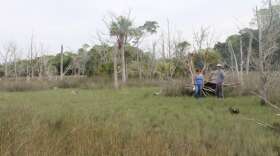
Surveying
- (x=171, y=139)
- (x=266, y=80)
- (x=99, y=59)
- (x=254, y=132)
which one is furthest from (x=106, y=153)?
(x=99, y=59)

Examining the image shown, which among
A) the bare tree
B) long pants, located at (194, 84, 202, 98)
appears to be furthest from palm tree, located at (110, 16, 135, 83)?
the bare tree

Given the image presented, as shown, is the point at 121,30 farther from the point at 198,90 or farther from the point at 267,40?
the point at 267,40

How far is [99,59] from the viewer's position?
34438mm

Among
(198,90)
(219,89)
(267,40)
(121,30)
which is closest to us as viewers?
(267,40)

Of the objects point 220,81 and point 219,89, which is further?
point 219,89

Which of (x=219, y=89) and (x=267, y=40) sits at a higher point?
(x=267, y=40)

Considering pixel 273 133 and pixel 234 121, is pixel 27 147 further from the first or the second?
pixel 234 121

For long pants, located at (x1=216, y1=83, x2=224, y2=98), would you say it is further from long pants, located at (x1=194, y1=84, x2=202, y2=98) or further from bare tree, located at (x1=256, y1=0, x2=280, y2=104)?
bare tree, located at (x1=256, y1=0, x2=280, y2=104)

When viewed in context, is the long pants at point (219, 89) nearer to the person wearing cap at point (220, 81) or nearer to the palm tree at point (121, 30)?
A: the person wearing cap at point (220, 81)

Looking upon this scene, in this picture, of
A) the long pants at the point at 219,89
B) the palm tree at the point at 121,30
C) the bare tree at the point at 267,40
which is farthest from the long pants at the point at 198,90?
the palm tree at the point at 121,30

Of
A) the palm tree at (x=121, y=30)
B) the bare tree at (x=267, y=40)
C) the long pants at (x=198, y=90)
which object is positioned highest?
the palm tree at (x=121, y=30)

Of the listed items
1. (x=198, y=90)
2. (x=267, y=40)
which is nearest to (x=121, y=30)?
(x=198, y=90)

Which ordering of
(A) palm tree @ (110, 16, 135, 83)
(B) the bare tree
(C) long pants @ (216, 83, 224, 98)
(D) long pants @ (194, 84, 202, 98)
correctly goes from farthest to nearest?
(A) palm tree @ (110, 16, 135, 83) → (C) long pants @ (216, 83, 224, 98) → (D) long pants @ (194, 84, 202, 98) → (B) the bare tree

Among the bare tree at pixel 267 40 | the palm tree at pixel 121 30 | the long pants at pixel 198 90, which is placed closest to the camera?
the bare tree at pixel 267 40
